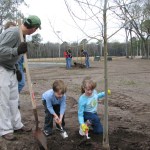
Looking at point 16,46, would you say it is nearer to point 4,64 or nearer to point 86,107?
point 4,64

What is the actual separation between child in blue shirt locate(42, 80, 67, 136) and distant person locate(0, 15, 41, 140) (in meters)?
0.45

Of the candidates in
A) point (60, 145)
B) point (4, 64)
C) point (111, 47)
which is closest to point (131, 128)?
point (60, 145)

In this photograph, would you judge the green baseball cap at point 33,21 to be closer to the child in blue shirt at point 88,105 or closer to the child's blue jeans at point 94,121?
the child in blue shirt at point 88,105

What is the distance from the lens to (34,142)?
4.65 metres

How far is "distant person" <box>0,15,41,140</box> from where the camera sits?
178 inches

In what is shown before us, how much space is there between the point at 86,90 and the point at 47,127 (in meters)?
0.80

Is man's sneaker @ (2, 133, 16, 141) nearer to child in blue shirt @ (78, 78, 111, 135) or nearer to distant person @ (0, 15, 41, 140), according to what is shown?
distant person @ (0, 15, 41, 140)

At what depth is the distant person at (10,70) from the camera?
451cm

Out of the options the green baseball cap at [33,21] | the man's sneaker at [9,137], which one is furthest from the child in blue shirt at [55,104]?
the green baseball cap at [33,21]

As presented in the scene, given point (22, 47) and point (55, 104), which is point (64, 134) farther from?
point (22, 47)

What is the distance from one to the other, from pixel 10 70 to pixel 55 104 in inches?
31.9

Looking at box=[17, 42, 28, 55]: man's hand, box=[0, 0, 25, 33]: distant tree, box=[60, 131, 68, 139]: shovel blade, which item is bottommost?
box=[60, 131, 68, 139]: shovel blade

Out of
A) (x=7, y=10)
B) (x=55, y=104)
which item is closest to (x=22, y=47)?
(x=55, y=104)

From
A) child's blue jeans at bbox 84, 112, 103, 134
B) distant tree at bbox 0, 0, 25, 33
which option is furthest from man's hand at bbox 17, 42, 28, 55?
distant tree at bbox 0, 0, 25, 33
